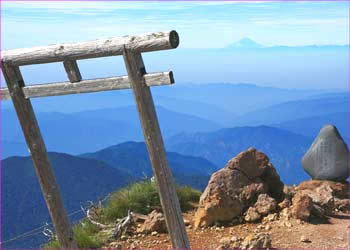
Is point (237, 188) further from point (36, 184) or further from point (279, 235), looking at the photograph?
point (36, 184)

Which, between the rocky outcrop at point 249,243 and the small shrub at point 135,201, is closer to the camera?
the rocky outcrop at point 249,243

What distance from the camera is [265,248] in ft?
24.7

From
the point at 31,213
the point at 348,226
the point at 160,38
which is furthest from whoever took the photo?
the point at 31,213

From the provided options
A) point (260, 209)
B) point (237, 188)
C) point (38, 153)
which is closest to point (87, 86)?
point (38, 153)

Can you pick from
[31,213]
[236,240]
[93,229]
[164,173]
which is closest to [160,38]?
[164,173]

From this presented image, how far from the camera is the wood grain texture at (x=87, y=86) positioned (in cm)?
531

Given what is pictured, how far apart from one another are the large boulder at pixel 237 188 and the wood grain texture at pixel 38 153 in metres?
3.22

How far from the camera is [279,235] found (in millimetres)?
8531

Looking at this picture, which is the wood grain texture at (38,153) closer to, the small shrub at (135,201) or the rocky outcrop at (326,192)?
the small shrub at (135,201)

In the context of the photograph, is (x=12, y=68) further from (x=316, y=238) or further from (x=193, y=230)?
(x=316, y=238)

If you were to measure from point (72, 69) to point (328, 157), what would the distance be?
807 cm

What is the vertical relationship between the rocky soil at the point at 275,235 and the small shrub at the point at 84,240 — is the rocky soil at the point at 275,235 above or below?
below

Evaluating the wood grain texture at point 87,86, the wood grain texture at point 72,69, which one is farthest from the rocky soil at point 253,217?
the wood grain texture at point 72,69

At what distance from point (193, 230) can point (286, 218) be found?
165 centimetres
